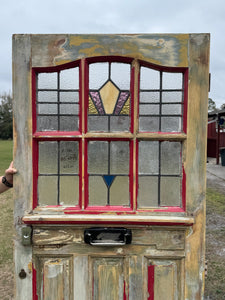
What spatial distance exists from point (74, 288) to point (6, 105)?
48.3 m

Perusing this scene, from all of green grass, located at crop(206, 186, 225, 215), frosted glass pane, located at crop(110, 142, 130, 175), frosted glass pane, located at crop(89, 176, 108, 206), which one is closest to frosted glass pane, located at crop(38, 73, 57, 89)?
frosted glass pane, located at crop(110, 142, 130, 175)

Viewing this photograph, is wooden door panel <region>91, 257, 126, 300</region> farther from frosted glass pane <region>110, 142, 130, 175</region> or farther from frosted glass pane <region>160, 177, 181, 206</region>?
frosted glass pane <region>110, 142, 130, 175</region>

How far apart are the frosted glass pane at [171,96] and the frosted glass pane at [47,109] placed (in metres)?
0.74

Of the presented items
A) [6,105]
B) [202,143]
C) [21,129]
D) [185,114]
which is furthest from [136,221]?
[6,105]

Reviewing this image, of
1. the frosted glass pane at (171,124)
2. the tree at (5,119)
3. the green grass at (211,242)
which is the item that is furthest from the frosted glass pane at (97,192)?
the tree at (5,119)

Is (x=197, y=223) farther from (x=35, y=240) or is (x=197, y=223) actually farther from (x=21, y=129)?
(x=21, y=129)

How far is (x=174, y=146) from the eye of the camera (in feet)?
5.70

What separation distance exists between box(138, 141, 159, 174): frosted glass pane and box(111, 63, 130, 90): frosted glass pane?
0.41 meters

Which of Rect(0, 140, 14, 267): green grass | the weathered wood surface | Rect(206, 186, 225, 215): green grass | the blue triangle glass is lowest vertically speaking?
Rect(0, 140, 14, 267): green grass

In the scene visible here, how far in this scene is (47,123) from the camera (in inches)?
68.6

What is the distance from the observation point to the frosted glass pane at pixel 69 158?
175 centimetres

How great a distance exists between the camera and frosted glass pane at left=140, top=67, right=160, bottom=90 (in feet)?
5.61

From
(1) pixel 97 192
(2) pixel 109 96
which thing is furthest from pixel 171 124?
(1) pixel 97 192

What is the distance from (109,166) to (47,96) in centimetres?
64
